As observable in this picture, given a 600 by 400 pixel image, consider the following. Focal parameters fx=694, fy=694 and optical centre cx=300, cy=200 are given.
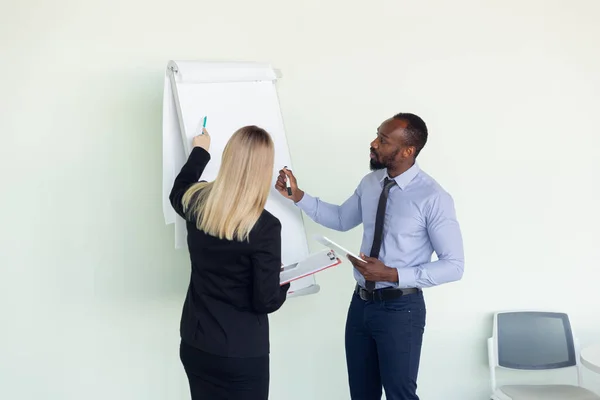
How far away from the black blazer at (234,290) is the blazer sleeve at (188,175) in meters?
0.15

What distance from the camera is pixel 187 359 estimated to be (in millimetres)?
2480

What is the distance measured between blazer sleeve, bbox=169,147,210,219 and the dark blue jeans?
0.86m

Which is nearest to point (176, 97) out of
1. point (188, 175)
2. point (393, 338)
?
point (188, 175)

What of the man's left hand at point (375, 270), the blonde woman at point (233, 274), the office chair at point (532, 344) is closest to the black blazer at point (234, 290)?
the blonde woman at point (233, 274)

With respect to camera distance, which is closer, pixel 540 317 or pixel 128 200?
pixel 128 200

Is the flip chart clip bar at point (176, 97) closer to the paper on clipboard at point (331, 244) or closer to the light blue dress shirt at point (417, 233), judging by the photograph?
the paper on clipboard at point (331, 244)

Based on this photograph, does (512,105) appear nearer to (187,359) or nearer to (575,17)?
(575,17)

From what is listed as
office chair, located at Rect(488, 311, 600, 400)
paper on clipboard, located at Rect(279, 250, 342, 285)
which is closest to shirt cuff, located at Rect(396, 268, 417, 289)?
paper on clipboard, located at Rect(279, 250, 342, 285)

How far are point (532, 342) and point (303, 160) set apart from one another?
1547 millimetres

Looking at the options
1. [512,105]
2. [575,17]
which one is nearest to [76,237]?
[512,105]

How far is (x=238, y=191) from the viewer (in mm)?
2314

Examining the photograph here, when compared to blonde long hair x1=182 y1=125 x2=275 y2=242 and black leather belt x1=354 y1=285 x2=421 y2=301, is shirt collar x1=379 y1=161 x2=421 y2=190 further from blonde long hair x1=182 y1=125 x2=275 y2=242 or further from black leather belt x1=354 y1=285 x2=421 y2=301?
blonde long hair x1=182 y1=125 x2=275 y2=242

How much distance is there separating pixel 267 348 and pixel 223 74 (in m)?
1.22

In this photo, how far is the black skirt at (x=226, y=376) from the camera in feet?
7.86
